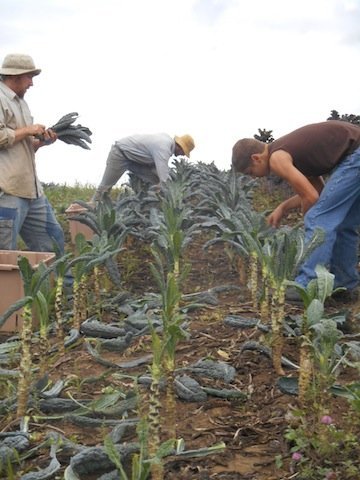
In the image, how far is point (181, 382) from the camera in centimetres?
292

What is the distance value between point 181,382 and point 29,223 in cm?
270

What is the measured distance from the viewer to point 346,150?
15.1 feet

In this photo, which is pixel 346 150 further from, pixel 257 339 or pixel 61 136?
pixel 61 136

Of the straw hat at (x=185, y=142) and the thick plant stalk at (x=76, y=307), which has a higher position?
the straw hat at (x=185, y=142)

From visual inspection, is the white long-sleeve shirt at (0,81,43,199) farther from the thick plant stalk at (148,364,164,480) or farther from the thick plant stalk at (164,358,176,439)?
the thick plant stalk at (148,364,164,480)

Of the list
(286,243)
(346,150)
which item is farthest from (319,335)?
(346,150)

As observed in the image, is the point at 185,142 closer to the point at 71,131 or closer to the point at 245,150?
the point at 71,131

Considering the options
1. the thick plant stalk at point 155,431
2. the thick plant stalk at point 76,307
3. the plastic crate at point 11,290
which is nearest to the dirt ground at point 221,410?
the thick plant stalk at point 155,431

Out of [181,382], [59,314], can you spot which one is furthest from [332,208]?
[181,382]

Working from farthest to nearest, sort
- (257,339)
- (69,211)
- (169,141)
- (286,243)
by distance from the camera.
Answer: (169,141) < (69,211) < (257,339) < (286,243)

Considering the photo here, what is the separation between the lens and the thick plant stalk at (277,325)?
3.01m

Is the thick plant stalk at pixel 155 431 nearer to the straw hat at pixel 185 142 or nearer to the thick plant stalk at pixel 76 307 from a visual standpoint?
the thick plant stalk at pixel 76 307

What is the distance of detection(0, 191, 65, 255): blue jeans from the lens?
477 cm

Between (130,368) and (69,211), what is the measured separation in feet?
11.0
